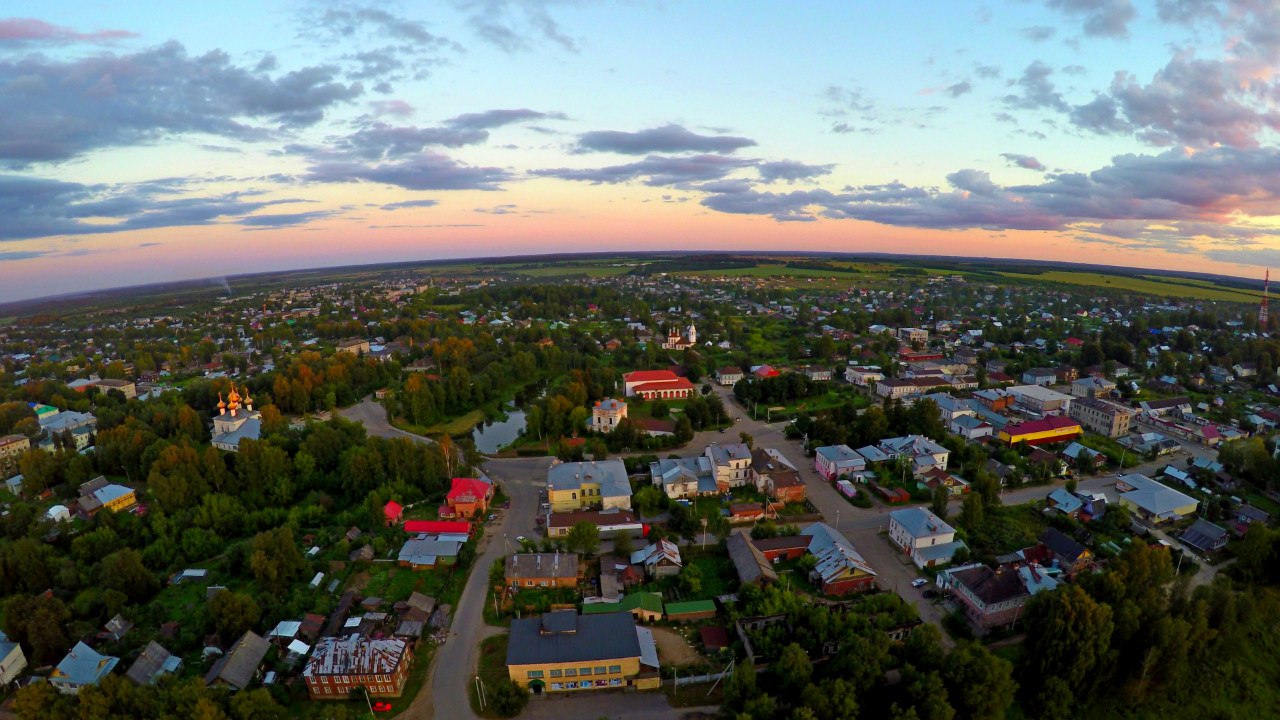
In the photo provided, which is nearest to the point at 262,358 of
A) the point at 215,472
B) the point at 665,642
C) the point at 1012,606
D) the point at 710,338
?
the point at 215,472

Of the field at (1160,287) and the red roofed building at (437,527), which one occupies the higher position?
the field at (1160,287)

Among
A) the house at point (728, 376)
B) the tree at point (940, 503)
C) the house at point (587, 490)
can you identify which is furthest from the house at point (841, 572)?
the house at point (728, 376)

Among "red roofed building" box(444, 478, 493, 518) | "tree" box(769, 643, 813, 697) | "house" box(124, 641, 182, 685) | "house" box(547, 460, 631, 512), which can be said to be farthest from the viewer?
"house" box(547, 460, 631, 512)

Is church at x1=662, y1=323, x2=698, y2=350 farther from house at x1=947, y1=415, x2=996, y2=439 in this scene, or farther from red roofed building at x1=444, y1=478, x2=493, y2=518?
red roofed building at x1=444, y1=478, x2=493, y2=518

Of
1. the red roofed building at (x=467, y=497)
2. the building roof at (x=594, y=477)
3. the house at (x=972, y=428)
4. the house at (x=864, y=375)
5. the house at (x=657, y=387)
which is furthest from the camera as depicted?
the house at (x=864, y=375)

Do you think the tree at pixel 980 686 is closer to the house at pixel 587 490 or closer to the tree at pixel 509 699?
the tree at pixel 509 699

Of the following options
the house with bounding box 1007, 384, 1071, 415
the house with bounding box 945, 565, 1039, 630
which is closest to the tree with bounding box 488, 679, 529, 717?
the house with bounding box 945, 565, 1039, 630
